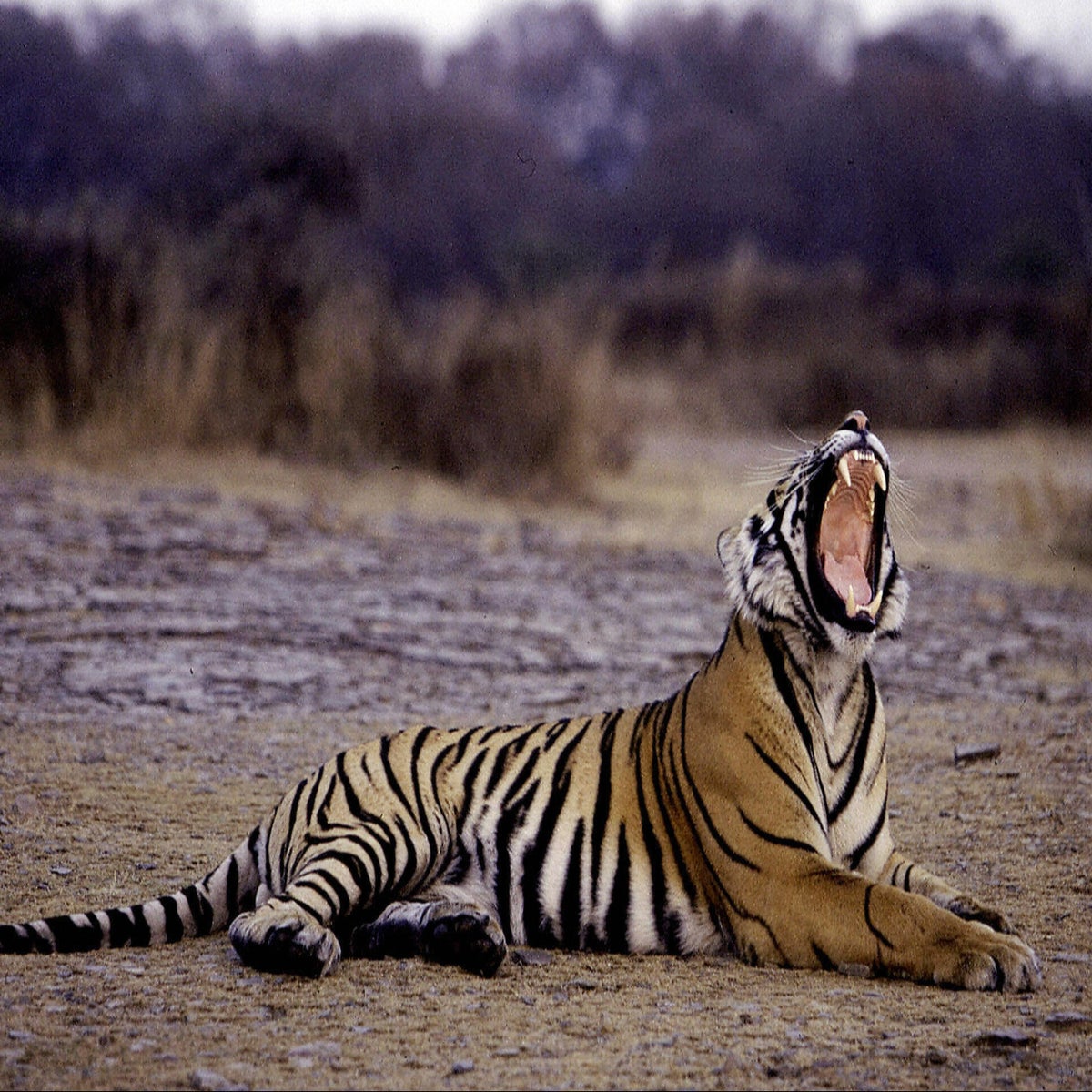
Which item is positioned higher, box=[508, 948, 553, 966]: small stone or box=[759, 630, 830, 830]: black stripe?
box=[759, 630, 830, 830]: black stripe

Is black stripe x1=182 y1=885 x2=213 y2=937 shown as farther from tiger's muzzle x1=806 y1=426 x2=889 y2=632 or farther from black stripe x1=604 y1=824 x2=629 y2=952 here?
tiger's muzzle x1=806 y1=426 x2=889 y2=632

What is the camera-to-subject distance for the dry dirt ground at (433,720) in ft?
11.1

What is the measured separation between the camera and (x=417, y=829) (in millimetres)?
4340

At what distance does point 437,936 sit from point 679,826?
0.70 meters

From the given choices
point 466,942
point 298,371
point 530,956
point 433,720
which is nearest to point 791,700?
point 530,956

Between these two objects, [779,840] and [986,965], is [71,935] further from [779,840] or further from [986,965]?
[986,965]

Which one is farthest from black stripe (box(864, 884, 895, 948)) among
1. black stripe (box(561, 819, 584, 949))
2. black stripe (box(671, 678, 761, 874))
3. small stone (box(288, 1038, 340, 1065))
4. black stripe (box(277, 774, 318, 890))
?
black stripe (box(277, 774, 318, 890))

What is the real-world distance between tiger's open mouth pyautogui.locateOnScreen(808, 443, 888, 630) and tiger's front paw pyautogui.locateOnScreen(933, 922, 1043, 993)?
85 cm

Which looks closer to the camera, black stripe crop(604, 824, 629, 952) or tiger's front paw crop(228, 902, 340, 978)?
tiger's front paw crop(228, 902, 340, 978)

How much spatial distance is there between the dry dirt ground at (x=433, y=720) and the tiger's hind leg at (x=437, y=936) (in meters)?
0.06

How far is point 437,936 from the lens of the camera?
13.3 ft

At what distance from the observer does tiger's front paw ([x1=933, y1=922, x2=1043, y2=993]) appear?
385 cm

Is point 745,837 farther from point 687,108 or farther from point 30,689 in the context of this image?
point 687,108

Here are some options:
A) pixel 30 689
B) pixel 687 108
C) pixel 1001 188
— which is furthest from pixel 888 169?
pixel 30 689
